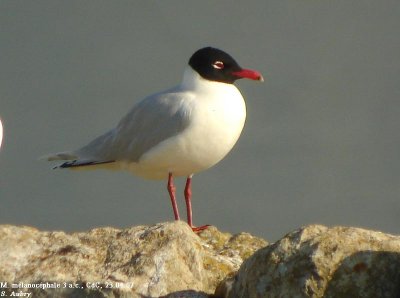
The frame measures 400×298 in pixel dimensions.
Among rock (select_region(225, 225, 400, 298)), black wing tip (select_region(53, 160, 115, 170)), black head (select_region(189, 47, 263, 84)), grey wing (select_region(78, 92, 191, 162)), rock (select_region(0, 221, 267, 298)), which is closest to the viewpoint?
rock (select_region(225, 225, 400, 298))

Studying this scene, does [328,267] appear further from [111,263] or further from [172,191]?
[172,191]

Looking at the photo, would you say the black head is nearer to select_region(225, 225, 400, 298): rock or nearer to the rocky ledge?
the rocky ledge

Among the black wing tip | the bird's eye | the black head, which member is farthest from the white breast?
the black wing tip

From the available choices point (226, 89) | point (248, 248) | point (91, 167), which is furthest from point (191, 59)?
point (248, 248)

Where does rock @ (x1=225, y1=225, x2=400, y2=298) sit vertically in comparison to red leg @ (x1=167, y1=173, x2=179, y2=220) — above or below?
above

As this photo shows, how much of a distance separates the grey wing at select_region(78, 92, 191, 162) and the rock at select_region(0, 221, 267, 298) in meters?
3.86

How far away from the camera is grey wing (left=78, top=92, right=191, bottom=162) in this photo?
13.7 metres

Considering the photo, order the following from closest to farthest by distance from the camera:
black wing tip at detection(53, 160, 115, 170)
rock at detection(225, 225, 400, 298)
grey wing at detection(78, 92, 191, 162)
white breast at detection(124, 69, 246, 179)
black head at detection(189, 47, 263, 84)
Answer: rock at detection(225, 225, 400, 298)
white breast at detection(124, 69, 246, 179)
grey wing at detection(78, 92, 191, 162)
black head at detection(189, 47, 263, 84)
black wing tip at detection(53, 160, 115, 170)

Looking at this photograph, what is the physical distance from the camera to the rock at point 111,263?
897cm

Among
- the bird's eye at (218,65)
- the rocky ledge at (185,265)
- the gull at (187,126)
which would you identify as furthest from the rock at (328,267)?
the bird's eye at (218,65)

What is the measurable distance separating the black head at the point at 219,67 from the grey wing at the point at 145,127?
1.58 ft

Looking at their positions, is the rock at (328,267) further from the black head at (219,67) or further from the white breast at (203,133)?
the black head at (219,67)

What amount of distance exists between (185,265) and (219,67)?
523 centimetres

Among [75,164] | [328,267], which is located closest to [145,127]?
[75,164]
